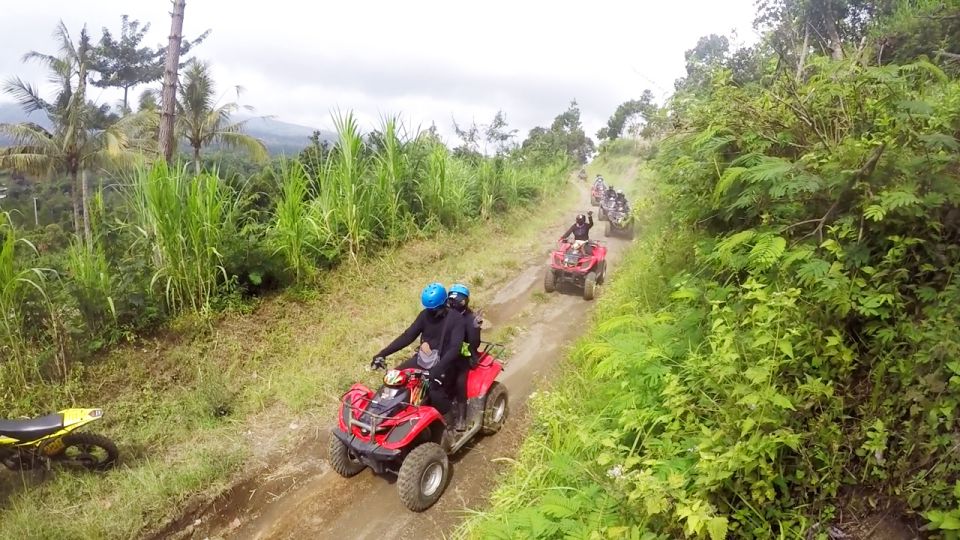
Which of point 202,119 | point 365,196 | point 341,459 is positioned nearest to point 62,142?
point 202,119

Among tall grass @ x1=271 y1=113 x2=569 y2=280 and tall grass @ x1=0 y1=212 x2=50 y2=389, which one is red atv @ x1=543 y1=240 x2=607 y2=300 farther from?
tall grass @ x1=0 y1=212 x2=50 y2=389

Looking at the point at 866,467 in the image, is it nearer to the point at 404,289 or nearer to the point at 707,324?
the point at 707,324

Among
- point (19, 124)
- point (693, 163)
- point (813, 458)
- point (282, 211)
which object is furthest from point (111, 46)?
point (813, 458)

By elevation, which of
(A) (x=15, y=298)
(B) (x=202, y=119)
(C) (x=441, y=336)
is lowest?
(C) (x=441, y=336)

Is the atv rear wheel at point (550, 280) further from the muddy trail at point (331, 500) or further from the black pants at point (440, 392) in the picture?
the black pants at point (440, 392)

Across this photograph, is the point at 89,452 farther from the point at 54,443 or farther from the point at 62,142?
the point at 62,142

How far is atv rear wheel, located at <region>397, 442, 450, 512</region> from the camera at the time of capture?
3559 millimetres

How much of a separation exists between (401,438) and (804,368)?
2608mm

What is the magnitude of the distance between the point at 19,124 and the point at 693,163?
20777 mm

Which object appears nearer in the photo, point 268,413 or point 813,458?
point 813,458

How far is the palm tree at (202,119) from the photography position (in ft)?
66.1

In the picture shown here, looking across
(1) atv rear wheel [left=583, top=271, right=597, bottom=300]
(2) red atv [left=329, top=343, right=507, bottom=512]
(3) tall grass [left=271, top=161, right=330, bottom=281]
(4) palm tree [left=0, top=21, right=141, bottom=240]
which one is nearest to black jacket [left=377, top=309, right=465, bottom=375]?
(2) red atv [left=329, top=343, right=507, bottom=512]

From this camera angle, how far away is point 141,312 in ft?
18.0

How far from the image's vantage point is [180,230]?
5.65m
